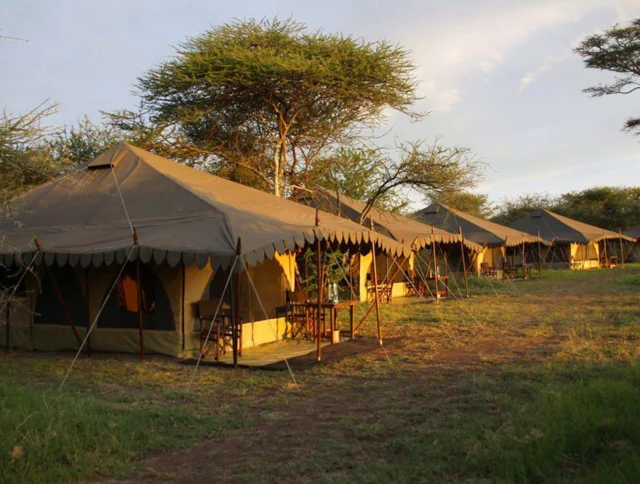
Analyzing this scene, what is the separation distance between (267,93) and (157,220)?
8.10m

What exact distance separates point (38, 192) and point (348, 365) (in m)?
6.46

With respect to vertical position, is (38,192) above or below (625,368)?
above

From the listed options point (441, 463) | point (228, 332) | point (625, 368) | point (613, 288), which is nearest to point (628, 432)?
point (441, 463)

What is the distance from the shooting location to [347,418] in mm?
5332

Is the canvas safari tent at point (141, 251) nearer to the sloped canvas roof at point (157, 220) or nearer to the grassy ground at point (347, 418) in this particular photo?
the sloped canvas roof at point (157, 220)

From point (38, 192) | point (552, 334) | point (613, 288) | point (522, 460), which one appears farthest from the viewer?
point (613, 288)

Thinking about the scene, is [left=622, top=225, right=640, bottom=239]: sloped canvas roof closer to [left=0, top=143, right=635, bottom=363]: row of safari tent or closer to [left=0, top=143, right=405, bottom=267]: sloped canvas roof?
[left=0, top=143, right=635, bottom=363]: row of safari tent

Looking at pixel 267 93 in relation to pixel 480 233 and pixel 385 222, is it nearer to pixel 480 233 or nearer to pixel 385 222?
pixel 385 222

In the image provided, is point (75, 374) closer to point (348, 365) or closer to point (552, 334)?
point (348, 365)

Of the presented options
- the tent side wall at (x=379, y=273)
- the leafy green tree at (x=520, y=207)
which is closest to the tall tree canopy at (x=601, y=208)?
the leafy green tree at (x=520, y=207)

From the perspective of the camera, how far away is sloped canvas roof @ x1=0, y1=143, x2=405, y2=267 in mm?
7707

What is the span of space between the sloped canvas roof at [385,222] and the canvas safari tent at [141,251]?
26.4ft

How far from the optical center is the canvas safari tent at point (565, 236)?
34.0 metres

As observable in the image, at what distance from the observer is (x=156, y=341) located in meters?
8.80
